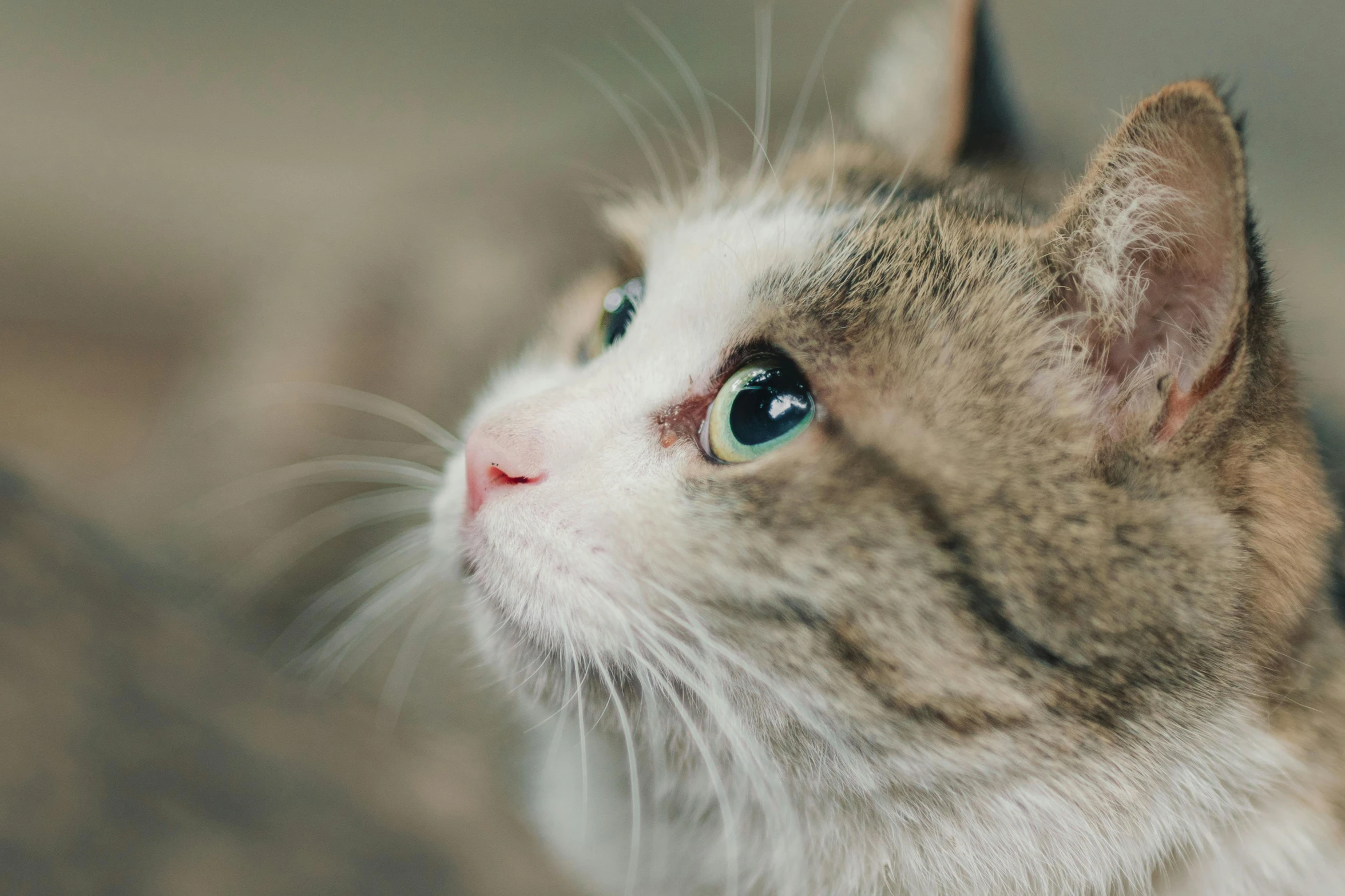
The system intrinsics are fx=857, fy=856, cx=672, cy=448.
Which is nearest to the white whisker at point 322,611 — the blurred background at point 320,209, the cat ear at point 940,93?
the blurred background at point 320,209

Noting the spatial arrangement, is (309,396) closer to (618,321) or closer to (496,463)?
(618,321)

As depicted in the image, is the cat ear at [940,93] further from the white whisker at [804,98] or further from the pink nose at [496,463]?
the pink nose at [496,463]

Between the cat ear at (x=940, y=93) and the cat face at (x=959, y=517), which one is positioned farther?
the cat ear at (x=940, y=93)

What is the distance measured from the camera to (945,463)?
51 centimetres

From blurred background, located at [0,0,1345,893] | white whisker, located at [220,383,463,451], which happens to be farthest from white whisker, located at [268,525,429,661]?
white whisker, located at [220,383,463,451]

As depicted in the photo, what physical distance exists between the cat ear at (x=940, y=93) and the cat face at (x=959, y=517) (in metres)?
0.23

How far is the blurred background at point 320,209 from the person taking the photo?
1.06m

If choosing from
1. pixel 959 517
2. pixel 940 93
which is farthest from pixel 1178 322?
pixel 940 93

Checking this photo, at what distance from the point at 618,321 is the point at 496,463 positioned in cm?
25

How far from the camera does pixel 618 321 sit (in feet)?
2.51

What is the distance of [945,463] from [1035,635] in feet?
0.36

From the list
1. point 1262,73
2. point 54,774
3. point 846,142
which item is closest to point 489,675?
point 54,774

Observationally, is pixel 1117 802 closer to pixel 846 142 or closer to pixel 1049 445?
pixel 1049 445

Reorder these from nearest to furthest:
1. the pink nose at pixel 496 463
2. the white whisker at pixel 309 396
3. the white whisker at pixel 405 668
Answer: the pink nose at pixel 496 463 → the white whisker at pixel 405 668 → the white whisker at pixel 309 396
